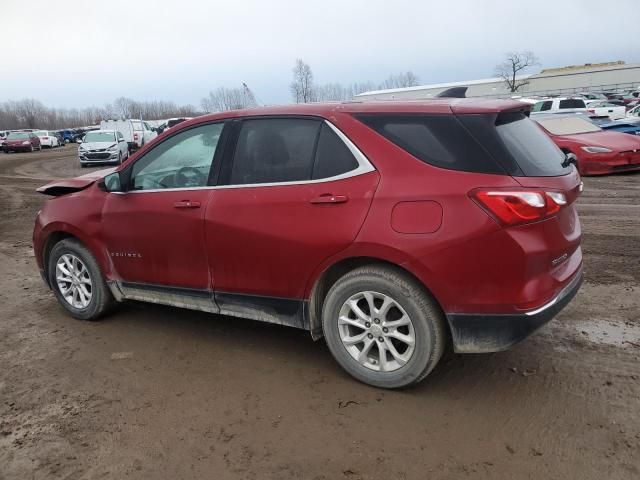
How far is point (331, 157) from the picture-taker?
3.53 m

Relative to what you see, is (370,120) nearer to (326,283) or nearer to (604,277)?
(326,283)

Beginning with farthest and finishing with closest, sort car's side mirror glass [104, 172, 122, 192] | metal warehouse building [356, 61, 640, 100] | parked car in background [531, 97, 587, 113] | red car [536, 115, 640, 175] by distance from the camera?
metal warehouse building [356, 61, 640, 100]
parked car in background [531, 97, 587, 113]
red car [536, 115, 640, 175]
car's side mirror glass [104, 172, 122, 192]

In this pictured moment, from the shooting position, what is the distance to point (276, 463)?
282 cm

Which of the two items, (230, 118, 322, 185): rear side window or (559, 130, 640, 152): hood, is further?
(559, 130, 640, 152): hood

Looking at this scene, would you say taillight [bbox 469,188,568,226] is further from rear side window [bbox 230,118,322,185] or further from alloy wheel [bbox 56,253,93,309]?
alloy wheel [bbox 56,253,93,309]

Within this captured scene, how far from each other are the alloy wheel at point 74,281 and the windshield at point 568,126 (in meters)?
11.4

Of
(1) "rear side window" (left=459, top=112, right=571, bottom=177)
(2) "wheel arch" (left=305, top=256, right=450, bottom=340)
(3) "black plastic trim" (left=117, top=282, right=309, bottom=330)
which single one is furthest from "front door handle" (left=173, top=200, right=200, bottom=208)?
(1) "rear side window" (left=459, top=112, right=571, bottom=177)

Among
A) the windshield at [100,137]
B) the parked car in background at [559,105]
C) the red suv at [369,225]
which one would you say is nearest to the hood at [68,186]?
the red suv at [369,225]

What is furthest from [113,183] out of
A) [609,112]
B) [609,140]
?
[609,112]

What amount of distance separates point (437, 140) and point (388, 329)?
46.3 inches

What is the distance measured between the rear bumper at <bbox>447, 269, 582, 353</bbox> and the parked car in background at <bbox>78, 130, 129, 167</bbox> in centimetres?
2236

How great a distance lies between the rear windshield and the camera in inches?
124

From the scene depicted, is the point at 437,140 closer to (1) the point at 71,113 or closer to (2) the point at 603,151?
(2) the point at 603,151

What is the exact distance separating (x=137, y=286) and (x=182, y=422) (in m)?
1.65
